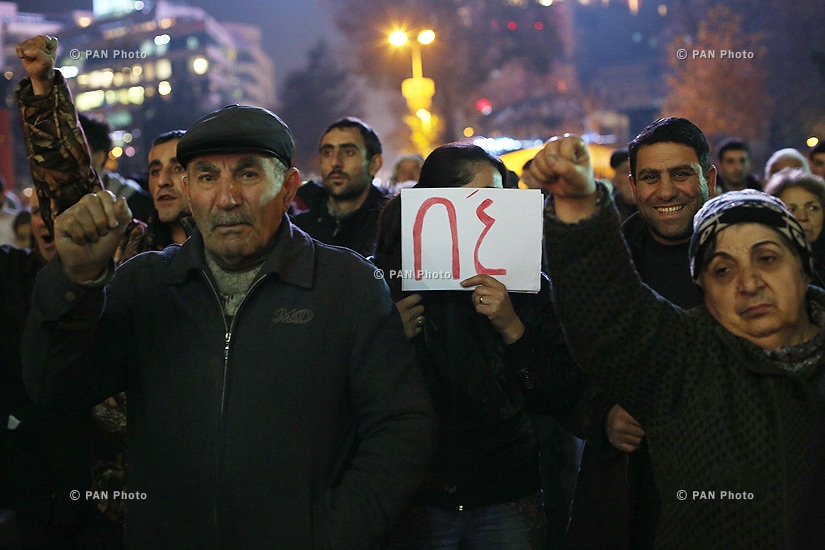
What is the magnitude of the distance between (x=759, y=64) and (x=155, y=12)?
9277cm

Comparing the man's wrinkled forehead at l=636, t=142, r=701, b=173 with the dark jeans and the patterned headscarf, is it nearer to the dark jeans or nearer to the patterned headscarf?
the patterned headscarf

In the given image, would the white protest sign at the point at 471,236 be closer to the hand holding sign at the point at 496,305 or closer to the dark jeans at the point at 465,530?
the hand holding sign at the point at 496,305

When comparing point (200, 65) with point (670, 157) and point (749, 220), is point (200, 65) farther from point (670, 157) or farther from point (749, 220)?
point (749, 220)

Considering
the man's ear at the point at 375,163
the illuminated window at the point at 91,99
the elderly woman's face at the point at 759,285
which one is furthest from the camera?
the illuminated window at the point at 91,99

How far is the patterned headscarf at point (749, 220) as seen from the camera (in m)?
2.53

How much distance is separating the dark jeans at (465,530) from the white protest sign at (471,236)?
0.83 metres

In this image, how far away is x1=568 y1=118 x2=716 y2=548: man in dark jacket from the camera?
3008mm

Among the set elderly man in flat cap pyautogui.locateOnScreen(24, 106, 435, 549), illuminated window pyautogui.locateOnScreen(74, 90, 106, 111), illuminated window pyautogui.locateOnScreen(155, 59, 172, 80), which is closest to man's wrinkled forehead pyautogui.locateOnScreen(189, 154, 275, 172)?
elderly man in flat cap pyautogui.locateOnScreen(24, 106, 435, 549)

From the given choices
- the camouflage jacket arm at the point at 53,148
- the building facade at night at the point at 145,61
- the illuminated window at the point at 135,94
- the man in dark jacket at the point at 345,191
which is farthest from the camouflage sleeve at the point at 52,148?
the illuminated window at the point at 135,94

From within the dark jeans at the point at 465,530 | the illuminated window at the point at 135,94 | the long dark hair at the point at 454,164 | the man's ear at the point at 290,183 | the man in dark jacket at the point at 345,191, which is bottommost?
the dark jeans at the point at 465,530

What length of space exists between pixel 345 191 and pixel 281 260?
379 cm

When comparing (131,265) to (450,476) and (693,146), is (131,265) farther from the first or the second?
(693,146)

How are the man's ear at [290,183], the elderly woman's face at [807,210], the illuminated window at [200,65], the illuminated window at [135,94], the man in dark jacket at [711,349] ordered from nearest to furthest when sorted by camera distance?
the man in dark jacket at [711,349] < the man's ear at [290,183] < the elderly woman's face at [807,210] < the illuminated window at [135,94] < the illuminated window at [200,65]

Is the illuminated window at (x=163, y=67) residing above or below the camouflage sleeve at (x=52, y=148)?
above
